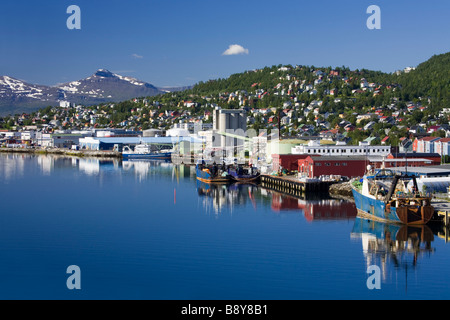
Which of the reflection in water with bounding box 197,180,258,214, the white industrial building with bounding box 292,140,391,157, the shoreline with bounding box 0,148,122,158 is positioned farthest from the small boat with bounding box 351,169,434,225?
the shoreline with bounding box 0,148,122,158

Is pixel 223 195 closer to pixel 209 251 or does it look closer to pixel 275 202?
pixel 275 202

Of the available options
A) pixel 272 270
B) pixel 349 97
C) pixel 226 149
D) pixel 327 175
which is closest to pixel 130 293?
pixel 272 270

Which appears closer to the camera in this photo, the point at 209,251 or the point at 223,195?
the point at 209,251

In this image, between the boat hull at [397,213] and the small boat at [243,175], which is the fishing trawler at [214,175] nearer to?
the small boat at [243,175]

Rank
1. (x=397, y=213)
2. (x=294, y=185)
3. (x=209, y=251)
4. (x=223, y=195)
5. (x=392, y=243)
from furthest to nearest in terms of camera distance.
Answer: (x=294, y=185), (x=223, y=195), (x=397, y=213), (x=392, y=243), (x=209, y=251)

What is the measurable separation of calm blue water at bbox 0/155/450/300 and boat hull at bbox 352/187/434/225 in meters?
0.33

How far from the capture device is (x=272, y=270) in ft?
32.8

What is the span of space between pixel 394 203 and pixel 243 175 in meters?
13.3

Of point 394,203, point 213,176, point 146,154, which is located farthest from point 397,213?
point 146,154

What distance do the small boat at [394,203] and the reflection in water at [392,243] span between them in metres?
0.19

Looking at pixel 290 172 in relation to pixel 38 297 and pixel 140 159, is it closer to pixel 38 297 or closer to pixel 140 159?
pixel 38 297

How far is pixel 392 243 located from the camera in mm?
12117

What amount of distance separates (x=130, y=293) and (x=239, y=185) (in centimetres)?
1629
